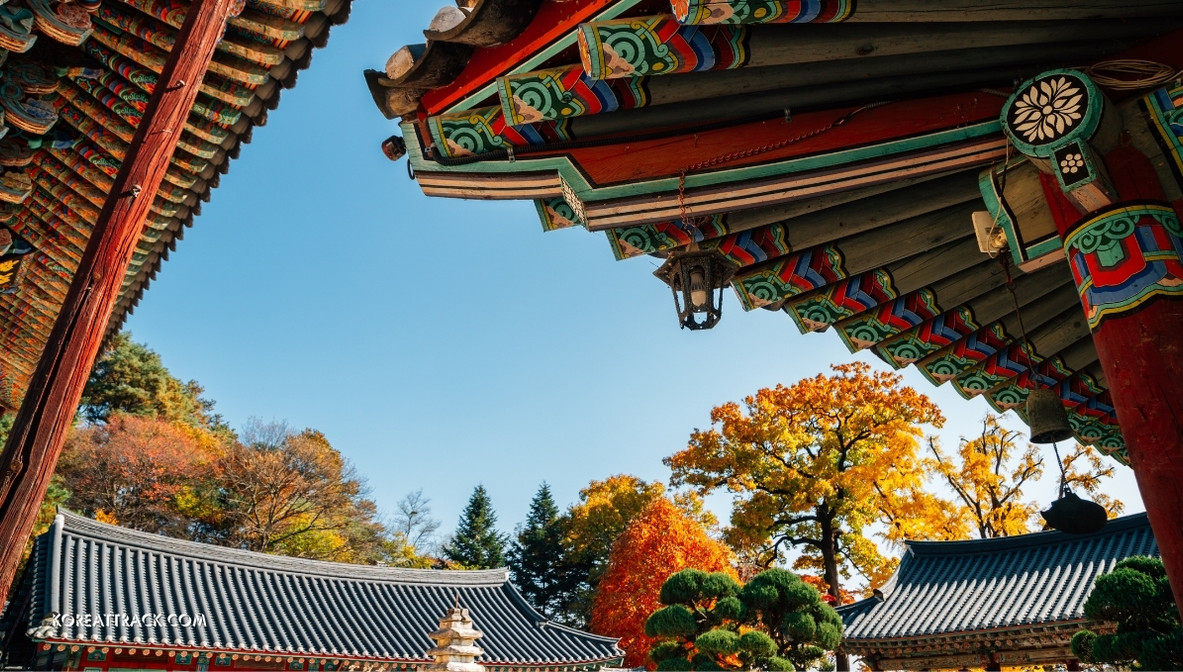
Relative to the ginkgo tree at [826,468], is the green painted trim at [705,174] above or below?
below

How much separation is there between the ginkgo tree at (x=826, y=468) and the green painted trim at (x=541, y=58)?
23.1 meters

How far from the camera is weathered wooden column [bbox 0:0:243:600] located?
9.04 feet

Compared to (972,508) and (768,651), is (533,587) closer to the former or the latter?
(972,508)

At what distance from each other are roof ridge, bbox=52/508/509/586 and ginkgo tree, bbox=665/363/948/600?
8.88 metres

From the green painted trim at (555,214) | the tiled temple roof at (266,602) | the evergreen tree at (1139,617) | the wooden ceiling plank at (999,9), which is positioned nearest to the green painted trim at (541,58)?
the green painted trim at (555,214)

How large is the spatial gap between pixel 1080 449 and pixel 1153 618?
56.4ft

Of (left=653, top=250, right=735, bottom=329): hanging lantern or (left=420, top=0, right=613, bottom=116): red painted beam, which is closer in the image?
(left=420, top=0, right=613, bottom=116): red painted beam

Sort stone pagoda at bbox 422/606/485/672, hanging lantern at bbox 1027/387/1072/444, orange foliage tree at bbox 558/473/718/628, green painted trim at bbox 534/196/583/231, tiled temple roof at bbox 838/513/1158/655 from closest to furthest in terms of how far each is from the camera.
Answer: green painted trim at bbox 534/196/583/231
hanging lantern at bbox 1027/387/1072/444
stone pagoda at bbox 422/606/485/672
tiled temple roof at bbox 838/513/1158/655
orange foliage tree at bbox 558/473/718/628

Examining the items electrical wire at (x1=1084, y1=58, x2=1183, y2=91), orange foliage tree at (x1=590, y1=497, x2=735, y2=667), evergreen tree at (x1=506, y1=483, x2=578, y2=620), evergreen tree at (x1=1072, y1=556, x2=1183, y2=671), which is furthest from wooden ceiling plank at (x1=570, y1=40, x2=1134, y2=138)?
evergreen tree at (x1=506, y1=483, x2=578, y2=620)

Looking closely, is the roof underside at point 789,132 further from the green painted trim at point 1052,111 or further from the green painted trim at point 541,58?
the green painted trim at point 1052,111

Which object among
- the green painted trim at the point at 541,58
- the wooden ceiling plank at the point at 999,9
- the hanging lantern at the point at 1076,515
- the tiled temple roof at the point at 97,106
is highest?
the tiled temple roof at the point at 97,106

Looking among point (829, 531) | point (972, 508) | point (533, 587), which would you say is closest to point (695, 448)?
point (829, 531)

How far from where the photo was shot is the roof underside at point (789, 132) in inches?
111

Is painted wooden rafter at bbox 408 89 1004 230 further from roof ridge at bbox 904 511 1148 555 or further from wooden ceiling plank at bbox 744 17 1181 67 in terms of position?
roof ridge at bbox 904 511 1148 555
